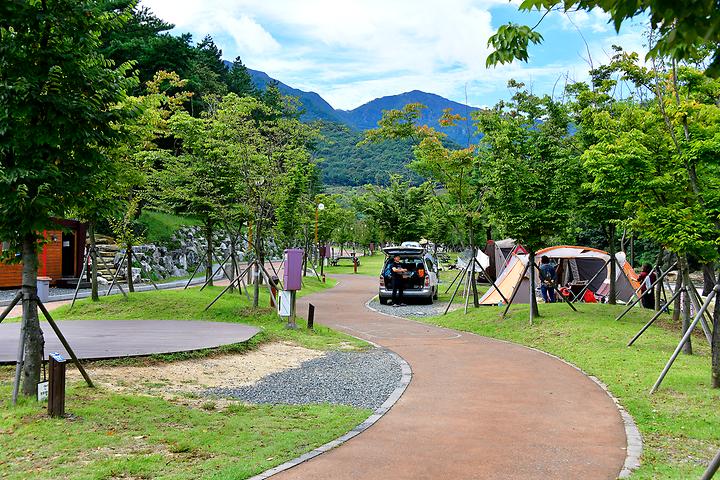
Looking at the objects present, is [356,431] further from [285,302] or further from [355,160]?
[355,160]

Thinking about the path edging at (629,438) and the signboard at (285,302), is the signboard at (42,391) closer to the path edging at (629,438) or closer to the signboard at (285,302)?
the path edging at (629,438)

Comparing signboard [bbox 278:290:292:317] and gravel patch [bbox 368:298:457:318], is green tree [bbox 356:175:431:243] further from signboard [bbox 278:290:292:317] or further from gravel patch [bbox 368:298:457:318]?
signboard [bbox 278:290:292:317]

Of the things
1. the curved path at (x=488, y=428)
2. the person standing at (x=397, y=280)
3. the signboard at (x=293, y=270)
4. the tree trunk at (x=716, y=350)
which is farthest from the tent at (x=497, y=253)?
the tree trunk at (x=716, y=350)

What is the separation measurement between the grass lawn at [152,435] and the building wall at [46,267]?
598 inches

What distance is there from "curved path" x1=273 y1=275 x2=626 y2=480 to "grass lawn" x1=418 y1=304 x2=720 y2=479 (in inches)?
14.1

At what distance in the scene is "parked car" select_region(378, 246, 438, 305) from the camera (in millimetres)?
21281

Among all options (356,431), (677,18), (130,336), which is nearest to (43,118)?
(356,431)

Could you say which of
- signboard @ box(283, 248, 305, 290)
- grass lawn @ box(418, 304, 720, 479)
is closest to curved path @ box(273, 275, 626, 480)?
grass lawn @ box(418, 304, 720, 479)

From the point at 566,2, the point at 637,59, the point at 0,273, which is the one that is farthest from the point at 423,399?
the point at 0,273

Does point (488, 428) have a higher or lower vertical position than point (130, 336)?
lower

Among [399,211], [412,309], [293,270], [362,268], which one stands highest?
[399,211]

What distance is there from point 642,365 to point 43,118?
30.5 feet

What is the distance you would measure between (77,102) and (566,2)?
17.7 ft

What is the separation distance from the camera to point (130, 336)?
36.7 ft
